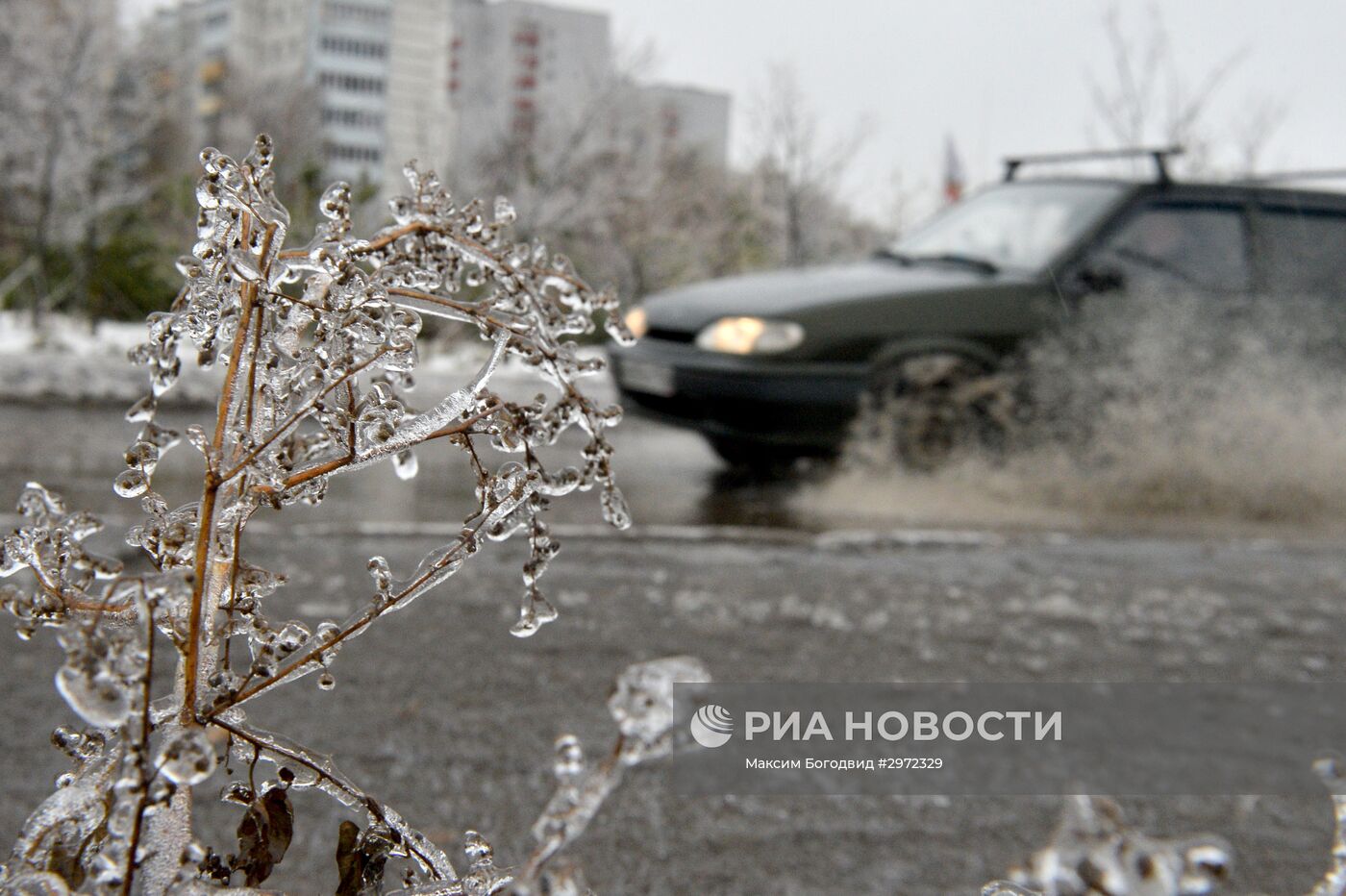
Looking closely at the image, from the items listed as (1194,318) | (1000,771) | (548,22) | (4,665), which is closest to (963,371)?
(1194,318)

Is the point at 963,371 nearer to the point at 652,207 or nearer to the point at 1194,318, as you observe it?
the point at 1194,318

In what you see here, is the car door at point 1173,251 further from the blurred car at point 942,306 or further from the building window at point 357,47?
the building window at point 357,47

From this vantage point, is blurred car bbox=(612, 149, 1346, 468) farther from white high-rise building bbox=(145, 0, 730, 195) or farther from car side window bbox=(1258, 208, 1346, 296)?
white high-rise building bbox=(145, 0, 730, 195)

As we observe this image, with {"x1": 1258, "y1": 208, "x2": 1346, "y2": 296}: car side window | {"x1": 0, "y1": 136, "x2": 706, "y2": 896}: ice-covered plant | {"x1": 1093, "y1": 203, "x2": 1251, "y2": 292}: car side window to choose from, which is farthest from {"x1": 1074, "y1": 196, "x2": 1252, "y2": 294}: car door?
{"x1": 0, "y1": 136, "x2": 706, "y2": 896}: ice-covered plant

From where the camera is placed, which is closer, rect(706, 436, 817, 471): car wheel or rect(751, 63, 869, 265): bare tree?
rect(706, 436, 817, 471): car wheel

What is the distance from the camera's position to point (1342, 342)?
6484mm

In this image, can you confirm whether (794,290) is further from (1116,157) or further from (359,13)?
(359,13)

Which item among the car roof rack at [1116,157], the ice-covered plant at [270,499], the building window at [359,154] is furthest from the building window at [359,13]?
the ice-covered plant at [270,499]

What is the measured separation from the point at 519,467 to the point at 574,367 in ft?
0.31

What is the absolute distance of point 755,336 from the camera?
5.85 meters

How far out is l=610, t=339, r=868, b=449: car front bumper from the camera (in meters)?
5.82

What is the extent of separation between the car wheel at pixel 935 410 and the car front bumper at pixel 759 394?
18cm

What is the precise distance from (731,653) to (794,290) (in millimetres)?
3312

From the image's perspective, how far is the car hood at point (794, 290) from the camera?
19.7ft
